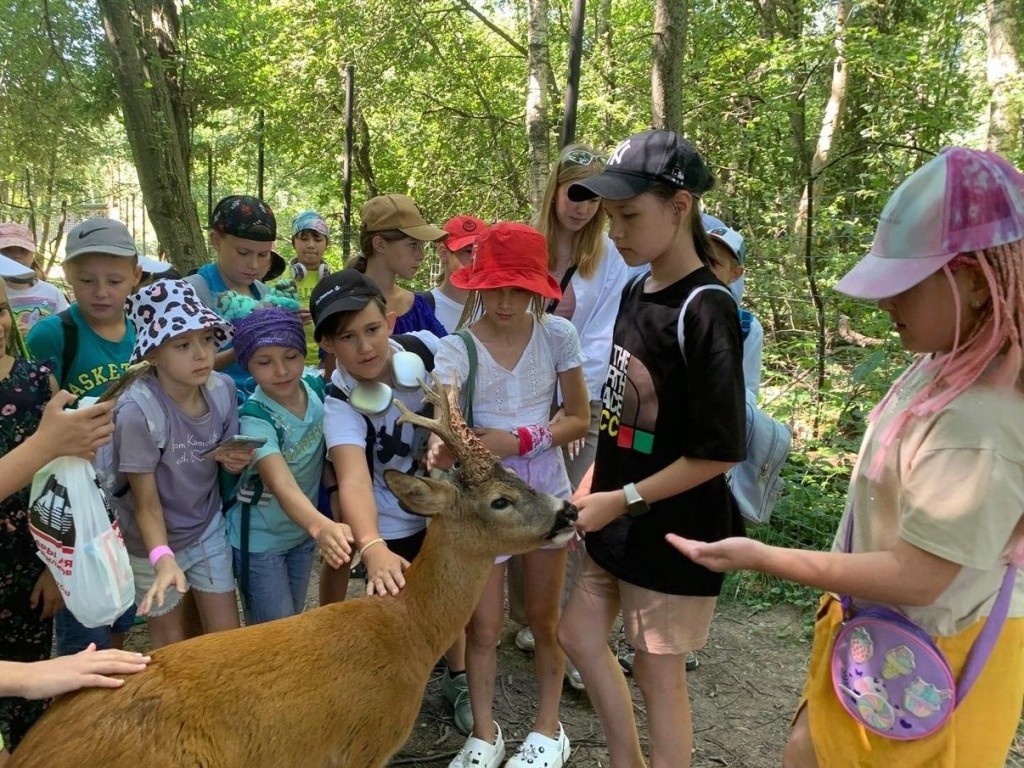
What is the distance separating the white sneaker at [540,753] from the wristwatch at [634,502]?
5.05ft

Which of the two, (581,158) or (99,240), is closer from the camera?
(99,240)

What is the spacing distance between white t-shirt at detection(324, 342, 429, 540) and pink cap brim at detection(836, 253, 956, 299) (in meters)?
1.90

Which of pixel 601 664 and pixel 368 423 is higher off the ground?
pixel 368 423

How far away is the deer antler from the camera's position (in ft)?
9.48

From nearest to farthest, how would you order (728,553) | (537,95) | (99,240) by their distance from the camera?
(728,553), (99,240), (537,95)

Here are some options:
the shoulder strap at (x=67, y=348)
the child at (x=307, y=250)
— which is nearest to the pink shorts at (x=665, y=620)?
the shoulder strap at (x=67, y=348)

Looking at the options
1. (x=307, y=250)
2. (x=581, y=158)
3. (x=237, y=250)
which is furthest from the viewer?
(x=307, y=250)

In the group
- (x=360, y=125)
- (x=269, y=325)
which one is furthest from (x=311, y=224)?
(x=360, y=125)

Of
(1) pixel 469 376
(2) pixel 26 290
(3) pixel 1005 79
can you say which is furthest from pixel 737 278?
(3) pixel 1005 79

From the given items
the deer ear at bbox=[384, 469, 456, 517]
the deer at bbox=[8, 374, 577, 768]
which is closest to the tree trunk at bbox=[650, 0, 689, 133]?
the deer at bbox=[8, 374, 577, 768]

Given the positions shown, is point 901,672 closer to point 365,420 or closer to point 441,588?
point 441,588

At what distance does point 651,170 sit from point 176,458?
230 cm

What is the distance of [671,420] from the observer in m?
2.60

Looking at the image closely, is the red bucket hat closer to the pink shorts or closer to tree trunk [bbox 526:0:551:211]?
the pink shorts
